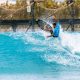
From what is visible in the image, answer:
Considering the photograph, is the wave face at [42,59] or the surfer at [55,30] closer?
the wave face at [42,59]

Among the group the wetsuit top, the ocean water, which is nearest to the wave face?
the ocean water

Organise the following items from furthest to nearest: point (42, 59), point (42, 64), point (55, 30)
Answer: point (55, 30), point (42, 59), point (42, 64)

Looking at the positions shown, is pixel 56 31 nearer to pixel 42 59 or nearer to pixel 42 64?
pixel 42 59

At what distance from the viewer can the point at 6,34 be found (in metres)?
33.1

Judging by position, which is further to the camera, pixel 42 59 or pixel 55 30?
pixel 55 30

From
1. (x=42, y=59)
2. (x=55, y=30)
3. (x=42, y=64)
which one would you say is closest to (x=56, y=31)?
(x=55, y=30)

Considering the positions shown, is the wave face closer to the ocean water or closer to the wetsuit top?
the ocean water

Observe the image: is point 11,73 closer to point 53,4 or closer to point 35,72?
point 35,72

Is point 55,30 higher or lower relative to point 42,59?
higher

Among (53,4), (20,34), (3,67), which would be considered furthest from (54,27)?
(53,4)

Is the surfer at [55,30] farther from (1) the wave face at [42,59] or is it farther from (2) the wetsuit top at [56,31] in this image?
(1) the wave face at [42,59]

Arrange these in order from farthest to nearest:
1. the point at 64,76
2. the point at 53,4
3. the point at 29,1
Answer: the point at 53,4 → the point at 29,1 → the point at 64,76

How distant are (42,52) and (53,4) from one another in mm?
33756

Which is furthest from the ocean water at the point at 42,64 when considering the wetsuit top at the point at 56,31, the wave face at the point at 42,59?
the wetsuit top at the point at 56,31
